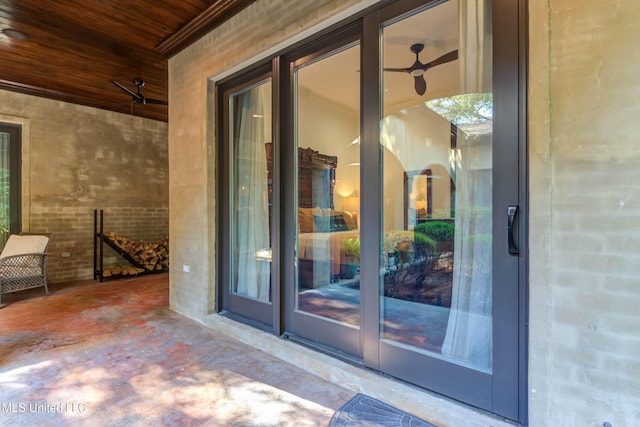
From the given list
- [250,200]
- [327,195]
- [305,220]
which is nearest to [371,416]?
[305,220]

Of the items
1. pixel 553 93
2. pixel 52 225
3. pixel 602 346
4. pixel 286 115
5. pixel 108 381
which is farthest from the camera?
pixel 52 225

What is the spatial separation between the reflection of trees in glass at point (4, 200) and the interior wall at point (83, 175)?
0.22 m

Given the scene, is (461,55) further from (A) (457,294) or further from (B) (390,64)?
(A) (457,294)

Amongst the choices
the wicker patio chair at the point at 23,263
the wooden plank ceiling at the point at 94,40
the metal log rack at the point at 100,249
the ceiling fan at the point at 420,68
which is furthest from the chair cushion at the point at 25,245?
the ceiling fan at the point at 420,68

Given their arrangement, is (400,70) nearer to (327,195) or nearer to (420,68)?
(420,68)

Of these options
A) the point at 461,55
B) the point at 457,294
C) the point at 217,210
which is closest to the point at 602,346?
the point at 457,294

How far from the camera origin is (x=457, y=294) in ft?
6.21

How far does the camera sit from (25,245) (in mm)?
4633

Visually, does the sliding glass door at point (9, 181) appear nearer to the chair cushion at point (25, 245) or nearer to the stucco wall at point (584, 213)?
the chair cushion at point (25, 245)

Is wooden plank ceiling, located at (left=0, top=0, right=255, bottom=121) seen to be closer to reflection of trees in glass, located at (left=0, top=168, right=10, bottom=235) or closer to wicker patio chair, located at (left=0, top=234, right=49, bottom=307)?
reflection of trees in glass, located at (left=0, top=168, right=10, bottom=235)

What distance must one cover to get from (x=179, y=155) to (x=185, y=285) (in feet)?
5.00

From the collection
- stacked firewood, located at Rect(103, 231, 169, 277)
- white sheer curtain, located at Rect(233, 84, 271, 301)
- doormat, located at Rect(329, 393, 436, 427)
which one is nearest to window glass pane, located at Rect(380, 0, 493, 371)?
doormat, located at Rect(329, 393, 436, 427)

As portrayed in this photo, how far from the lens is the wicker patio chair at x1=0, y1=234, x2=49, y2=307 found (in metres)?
4.34

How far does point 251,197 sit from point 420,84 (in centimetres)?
191
